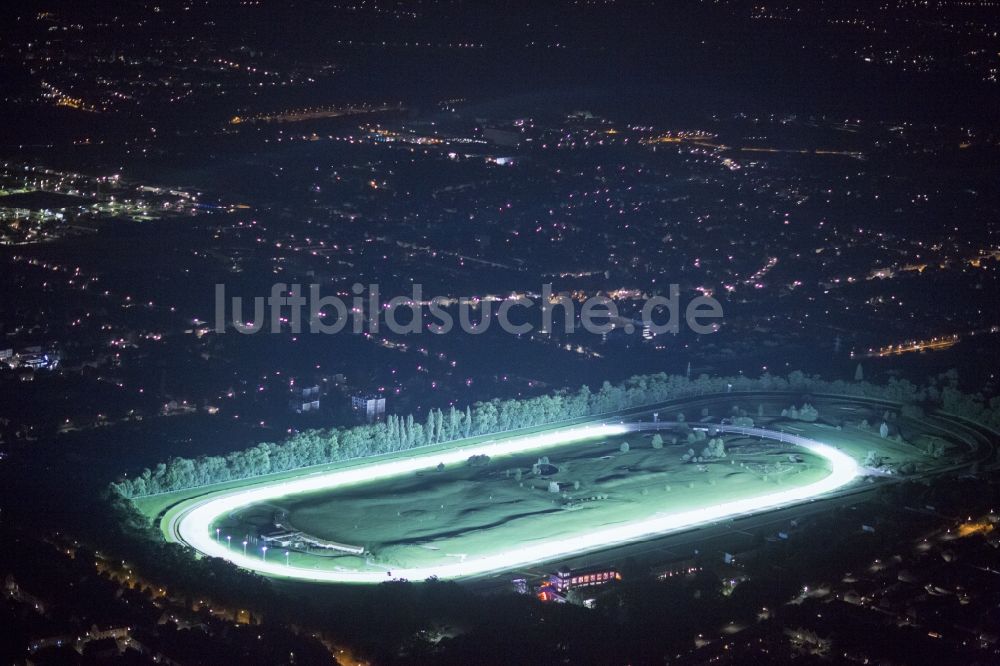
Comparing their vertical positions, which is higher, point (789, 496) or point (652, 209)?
point (652, 209)

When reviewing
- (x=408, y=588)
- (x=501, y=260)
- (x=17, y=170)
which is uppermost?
(x=17, y=170)

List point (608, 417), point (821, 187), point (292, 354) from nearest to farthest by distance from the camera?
point (608, 417), point (292, 354), point (821, 187)

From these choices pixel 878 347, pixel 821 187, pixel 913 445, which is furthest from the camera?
pixel 821 187

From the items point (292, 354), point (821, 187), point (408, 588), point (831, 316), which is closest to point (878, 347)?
point (831, 316)

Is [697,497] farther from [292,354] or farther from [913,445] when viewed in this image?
[292,354]

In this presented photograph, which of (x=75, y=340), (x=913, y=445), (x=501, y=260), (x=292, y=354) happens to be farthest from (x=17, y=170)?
(x=913, y=445)

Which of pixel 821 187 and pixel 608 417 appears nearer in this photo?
pixel 608 417
